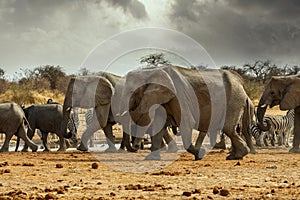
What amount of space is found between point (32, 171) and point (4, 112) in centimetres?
846

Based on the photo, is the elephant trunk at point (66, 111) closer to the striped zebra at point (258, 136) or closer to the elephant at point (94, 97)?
the elephant at point (94, 97)

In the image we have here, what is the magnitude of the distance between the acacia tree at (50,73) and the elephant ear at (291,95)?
42352 mm

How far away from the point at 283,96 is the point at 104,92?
207 inches

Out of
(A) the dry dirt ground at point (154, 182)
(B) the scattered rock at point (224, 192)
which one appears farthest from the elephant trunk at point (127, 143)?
(B) the scattered rock at point (224, 192)

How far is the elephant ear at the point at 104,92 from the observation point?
1706cm

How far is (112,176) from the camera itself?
30.7 ft

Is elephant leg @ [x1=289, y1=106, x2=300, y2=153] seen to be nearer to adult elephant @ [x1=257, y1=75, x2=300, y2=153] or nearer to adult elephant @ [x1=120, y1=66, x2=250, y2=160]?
adult elephant @ [x1=257, y1=75, x2=300, y2=153]

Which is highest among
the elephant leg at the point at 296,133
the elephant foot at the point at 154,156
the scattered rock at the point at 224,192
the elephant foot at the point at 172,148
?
the elephant leg at the point at 296,133

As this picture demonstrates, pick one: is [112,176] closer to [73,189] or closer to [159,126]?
[73,189]

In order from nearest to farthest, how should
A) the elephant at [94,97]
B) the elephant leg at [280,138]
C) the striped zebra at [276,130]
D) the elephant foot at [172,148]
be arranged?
the elephant foot at [172,148] → the elephant at [94,97] → the striped zebra at [276,130] → the elephant leg at [280,138]

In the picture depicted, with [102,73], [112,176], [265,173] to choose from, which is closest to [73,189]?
[112,176]

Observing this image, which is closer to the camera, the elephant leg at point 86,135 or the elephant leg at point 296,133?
the elephant leg at point 86,135

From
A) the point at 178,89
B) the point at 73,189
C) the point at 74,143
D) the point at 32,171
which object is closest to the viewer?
the point at 73,189

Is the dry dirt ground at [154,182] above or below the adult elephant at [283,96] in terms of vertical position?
below
